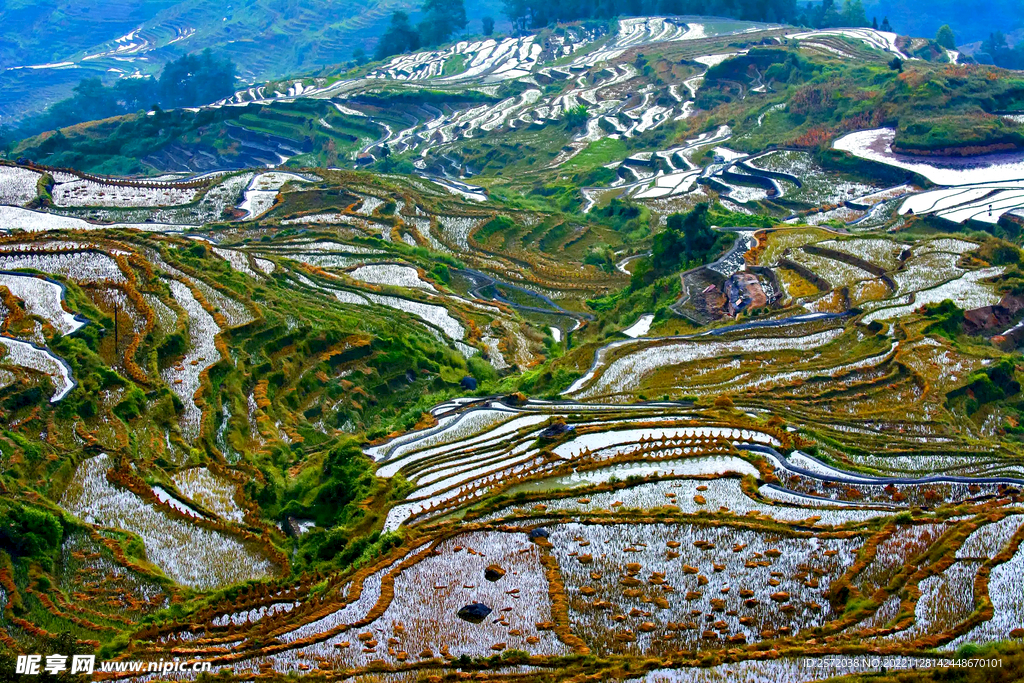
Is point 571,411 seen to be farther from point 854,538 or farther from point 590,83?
point 590,83

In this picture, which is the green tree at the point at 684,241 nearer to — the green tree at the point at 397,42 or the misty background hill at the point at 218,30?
the green tree at the point at 397,42

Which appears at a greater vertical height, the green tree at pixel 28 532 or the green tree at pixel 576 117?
the green tree at pixel 28 532

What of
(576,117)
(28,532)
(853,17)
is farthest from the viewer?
(853,17)

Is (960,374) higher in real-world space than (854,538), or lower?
lower

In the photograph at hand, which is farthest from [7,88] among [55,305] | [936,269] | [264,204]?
[936,269]

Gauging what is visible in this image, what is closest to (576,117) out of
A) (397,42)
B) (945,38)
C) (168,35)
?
(397,42)

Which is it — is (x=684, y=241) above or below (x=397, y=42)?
above

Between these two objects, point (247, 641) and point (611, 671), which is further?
point (247, 641)

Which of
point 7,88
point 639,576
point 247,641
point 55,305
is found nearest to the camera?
point 247,641

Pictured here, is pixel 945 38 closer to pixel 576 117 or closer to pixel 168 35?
pixel 576 117

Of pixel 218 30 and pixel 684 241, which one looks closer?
pixel 684 241

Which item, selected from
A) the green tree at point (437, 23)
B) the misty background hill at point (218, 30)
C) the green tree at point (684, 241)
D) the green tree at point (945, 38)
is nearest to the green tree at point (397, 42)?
the green tree at point (437, 23)
